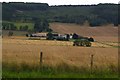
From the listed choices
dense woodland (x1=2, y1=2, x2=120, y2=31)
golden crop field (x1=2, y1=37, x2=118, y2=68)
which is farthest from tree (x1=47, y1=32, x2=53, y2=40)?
golden crop field (x1=2, y1=37, x2=118, y2=68)

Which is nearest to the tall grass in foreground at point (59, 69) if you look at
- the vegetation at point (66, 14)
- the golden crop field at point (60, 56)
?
the golden crop field at point (60, 56)

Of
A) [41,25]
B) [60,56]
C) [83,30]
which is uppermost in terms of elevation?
[41,25]

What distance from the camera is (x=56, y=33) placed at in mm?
82500

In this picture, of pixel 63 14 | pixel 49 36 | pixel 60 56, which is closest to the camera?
pixel 60 56

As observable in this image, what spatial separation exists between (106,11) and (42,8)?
16.0 m

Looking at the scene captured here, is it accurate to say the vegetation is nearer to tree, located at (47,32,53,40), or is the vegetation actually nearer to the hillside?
the hillside

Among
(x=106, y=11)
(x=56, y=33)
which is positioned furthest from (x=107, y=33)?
(x=56, y=33)

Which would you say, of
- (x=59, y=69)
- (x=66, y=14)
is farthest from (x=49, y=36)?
(x=59, y=69)

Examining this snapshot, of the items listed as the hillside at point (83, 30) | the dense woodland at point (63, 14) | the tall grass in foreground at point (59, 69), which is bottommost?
the tall grass in foreground at point (59, 69)

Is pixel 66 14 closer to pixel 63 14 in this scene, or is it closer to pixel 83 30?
pixel 63 14

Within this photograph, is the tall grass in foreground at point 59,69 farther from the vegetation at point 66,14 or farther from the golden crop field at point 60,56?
the vegetation at point 66,14

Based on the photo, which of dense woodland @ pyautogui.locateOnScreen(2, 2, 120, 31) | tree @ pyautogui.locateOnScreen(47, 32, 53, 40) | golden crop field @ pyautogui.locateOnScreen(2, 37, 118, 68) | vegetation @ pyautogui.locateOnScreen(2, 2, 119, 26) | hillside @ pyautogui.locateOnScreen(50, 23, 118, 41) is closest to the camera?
golden crop field @ pyautogui.locateOnScreen(2, 37, 118, 68)

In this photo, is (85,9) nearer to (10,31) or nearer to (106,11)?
(106,11)

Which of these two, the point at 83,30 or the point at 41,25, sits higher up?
the point at 41,25
